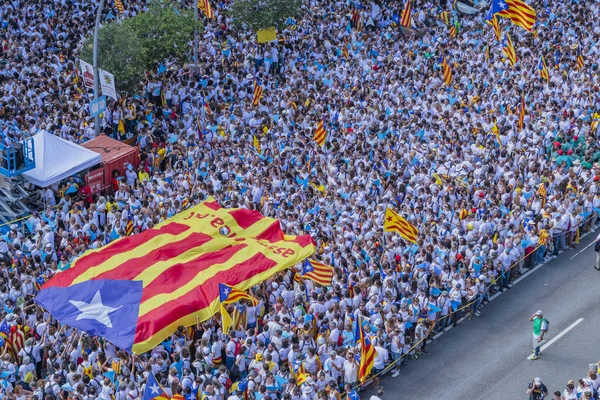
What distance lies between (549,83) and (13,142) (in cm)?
1706

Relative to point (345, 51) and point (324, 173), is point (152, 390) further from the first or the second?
point (345, 51)

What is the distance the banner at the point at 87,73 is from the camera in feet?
109

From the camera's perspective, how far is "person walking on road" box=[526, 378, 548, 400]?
23.3 m

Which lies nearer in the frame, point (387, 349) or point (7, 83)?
point (387, 349)

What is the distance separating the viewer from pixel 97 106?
32312 millimetres

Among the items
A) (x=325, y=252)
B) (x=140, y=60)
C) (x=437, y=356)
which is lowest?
(x=437, y=356)

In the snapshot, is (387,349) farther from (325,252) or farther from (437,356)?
(325,252)

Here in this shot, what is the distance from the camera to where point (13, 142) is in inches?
1174

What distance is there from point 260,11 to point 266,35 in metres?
0.90

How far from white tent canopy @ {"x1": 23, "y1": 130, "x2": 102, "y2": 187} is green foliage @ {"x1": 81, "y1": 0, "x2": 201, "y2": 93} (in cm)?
387

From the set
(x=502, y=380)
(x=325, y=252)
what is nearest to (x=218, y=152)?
(x=325, y=252)

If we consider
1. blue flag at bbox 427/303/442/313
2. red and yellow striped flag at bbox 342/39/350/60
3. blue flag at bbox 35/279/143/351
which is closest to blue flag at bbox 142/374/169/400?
blue flag at bbox 35/279/143/351

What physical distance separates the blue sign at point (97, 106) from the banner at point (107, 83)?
304mm

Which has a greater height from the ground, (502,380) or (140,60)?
(140,60)
